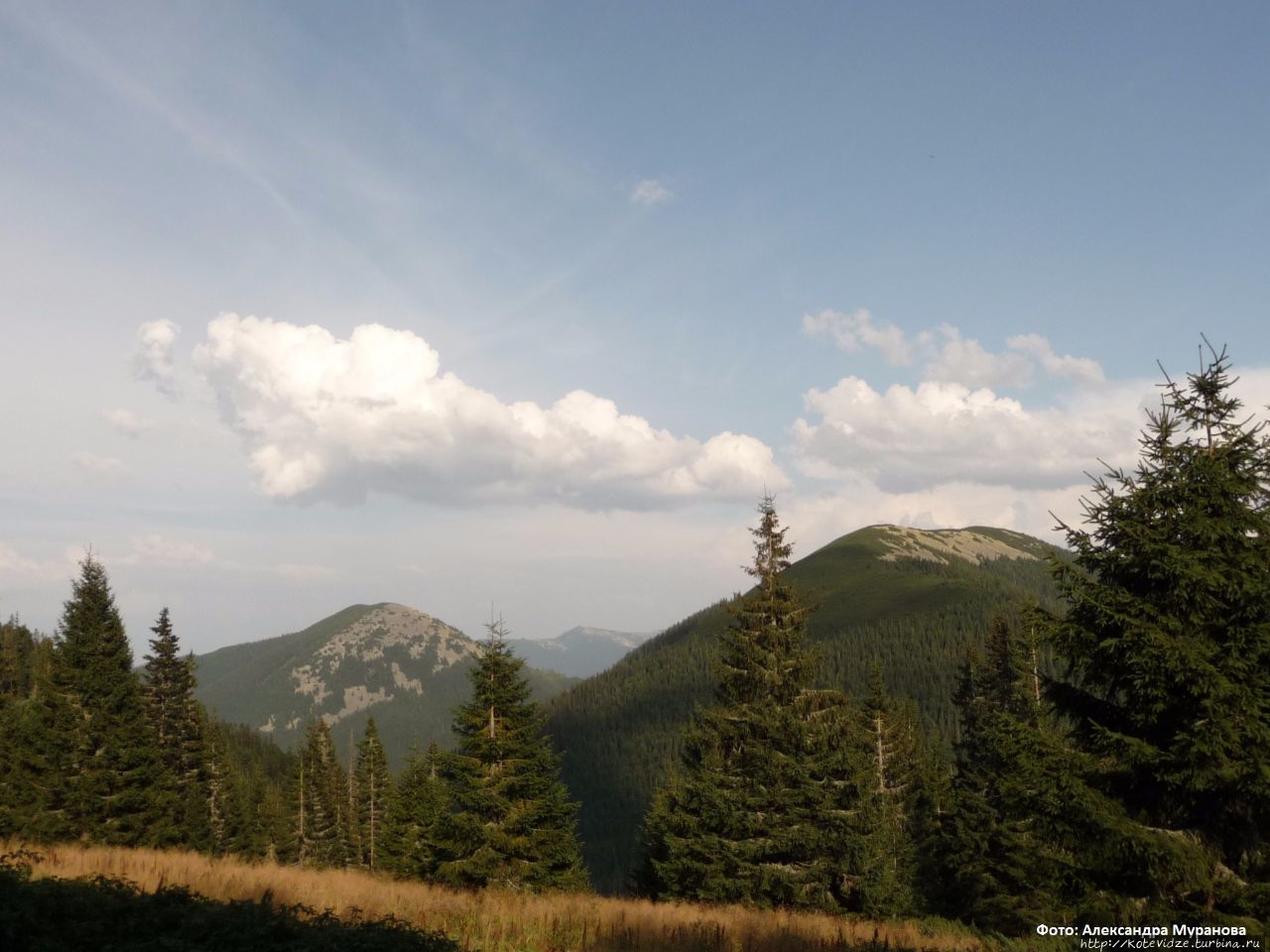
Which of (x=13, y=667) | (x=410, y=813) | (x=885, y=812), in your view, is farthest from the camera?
(x=13, y=667)

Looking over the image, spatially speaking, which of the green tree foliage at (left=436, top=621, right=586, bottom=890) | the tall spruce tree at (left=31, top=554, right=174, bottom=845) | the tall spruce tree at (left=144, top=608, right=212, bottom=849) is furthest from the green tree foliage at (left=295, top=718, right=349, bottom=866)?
the green tree foliage at (left=436, top=621, right=586, bottom=890)

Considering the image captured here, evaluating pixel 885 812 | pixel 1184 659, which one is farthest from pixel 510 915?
pixel 885 812

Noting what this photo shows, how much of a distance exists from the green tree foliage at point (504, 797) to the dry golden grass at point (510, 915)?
36.2ft

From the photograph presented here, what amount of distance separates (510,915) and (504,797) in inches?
601

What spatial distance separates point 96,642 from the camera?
1499 inches

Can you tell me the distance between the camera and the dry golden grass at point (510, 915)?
30.9 feet

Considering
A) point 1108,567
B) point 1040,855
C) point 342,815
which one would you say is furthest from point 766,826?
point 342,815

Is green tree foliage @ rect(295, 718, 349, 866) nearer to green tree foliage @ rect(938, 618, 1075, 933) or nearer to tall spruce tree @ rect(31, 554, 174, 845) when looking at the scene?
tall spruce tree @ rect(31, 554, 174, 845)

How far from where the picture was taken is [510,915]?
33.8 feet

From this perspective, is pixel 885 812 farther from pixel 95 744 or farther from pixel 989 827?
pixel 95 744

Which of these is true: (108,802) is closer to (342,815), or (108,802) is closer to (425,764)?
(425,764)

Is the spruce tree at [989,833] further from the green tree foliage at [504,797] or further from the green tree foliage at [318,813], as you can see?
the green tree foliage at [318,813]

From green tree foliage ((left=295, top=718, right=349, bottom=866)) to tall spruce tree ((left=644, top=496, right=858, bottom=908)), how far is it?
5719 centimetres

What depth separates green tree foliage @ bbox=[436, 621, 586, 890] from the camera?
78.2 ft
